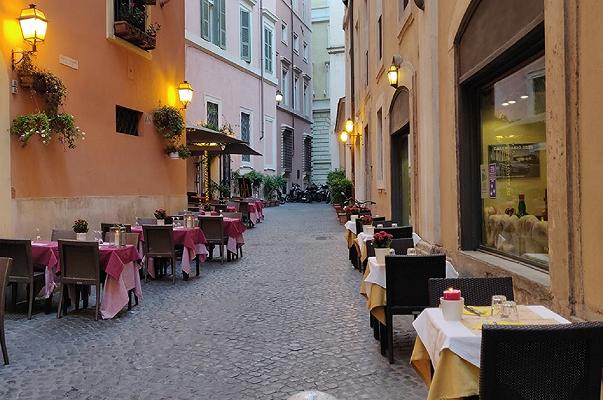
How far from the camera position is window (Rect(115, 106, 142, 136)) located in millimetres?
12187

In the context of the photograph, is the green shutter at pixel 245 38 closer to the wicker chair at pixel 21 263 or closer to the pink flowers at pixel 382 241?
the wicker chair at pixel 21 263

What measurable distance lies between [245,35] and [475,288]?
24701 millimetres

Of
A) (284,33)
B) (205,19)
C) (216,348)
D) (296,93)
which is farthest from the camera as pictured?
(296,93)

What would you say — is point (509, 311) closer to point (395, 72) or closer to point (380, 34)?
point (395, 72)

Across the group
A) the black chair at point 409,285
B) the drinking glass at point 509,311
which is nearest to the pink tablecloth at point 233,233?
the black chair at point 409,285

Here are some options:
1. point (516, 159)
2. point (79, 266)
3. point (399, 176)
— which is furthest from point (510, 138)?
point (399, 176)

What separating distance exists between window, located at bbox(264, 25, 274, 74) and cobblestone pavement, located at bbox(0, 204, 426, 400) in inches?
903

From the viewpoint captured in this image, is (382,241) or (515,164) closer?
(515,164)

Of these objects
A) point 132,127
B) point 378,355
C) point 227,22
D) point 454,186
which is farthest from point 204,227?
point 227,22

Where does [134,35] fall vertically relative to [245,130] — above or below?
above

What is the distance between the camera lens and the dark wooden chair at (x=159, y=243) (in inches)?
352

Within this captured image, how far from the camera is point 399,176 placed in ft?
40.0

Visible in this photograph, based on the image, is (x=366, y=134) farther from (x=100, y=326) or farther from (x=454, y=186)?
(x=100, y=326)

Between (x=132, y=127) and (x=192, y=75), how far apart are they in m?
8.69
